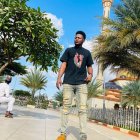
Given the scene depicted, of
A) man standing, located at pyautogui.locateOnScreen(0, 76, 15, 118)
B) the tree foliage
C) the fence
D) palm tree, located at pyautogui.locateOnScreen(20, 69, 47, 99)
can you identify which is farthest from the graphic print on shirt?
palm tree, located at pyautogui.locateOnScreen(20, 69, 47, 99)

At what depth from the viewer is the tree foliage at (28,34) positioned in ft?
35.3

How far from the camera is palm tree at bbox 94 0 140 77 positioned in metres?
16.5

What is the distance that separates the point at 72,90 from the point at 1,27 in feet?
18.4

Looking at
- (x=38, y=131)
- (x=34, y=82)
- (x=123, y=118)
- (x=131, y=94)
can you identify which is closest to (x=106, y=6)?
(x=34, y=82)

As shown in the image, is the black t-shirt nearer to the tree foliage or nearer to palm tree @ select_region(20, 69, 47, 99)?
the tree foliage

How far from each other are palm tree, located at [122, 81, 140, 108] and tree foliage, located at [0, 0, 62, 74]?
707cm

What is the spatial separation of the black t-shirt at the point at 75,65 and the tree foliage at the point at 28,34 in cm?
472

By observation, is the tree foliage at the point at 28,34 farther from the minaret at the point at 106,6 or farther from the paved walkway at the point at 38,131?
the minaret at the point at 106,6

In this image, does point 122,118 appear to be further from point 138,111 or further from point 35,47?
point 35,47

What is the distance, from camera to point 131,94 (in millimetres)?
18562

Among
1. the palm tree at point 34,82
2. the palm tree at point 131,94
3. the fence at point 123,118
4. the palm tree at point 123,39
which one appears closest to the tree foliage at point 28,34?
the fence at point 123,118

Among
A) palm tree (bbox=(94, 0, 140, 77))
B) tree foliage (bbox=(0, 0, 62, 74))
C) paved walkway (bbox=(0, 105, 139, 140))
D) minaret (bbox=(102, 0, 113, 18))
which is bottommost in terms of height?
paved walkway (bbox=(0, 105, 139, 140))

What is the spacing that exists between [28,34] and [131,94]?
8.70 metres

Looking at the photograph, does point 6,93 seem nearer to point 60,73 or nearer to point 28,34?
point 28,34
